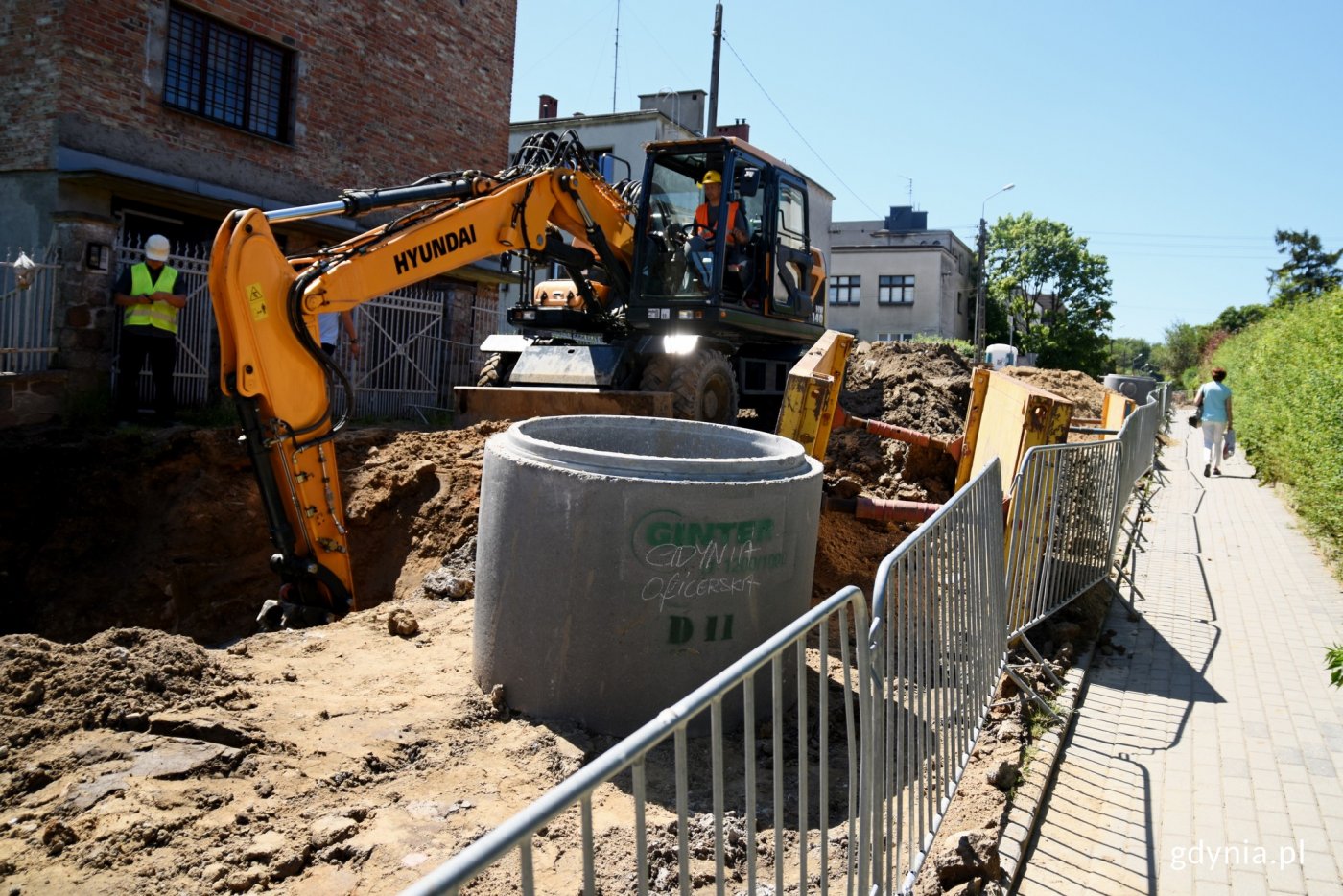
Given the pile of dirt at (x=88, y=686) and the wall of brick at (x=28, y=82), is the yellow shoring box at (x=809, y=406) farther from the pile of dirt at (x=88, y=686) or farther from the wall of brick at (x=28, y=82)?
the wall of brick at (x=28, y=82)

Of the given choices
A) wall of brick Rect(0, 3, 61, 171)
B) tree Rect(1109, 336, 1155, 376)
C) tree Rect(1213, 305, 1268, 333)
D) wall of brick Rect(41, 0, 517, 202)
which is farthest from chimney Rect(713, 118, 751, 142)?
tree Rect(1109, 336, 1155, 376)

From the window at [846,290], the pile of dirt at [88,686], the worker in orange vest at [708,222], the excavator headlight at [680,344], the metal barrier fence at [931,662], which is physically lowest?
the pile of dirt at [88,686]

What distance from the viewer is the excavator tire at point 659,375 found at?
10.2 metres

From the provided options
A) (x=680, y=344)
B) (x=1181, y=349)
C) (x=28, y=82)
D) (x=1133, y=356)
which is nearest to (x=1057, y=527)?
(x=680, y=344)

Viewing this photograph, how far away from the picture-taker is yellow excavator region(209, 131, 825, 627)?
6.46 meters

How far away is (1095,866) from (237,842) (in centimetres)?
321

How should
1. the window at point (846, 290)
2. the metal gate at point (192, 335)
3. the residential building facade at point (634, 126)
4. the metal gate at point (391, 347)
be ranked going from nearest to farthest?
the metal gate at point (192, 335), the metal gate at point (391, 347), the residential building facade at point (634, 126), the window at point (846, 290)

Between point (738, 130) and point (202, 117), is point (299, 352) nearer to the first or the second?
point (202, 117)

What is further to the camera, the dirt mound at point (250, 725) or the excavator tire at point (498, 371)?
the excavator tire at point (498, 371)

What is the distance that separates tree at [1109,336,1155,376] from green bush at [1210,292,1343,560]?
69.6 metres

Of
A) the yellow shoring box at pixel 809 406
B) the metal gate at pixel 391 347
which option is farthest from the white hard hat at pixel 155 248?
the yellow shoring box at pixel 809 406

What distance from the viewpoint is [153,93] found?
13.4 metres

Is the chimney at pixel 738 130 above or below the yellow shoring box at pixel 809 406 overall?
above

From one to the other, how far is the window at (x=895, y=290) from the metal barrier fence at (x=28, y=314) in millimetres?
50259
